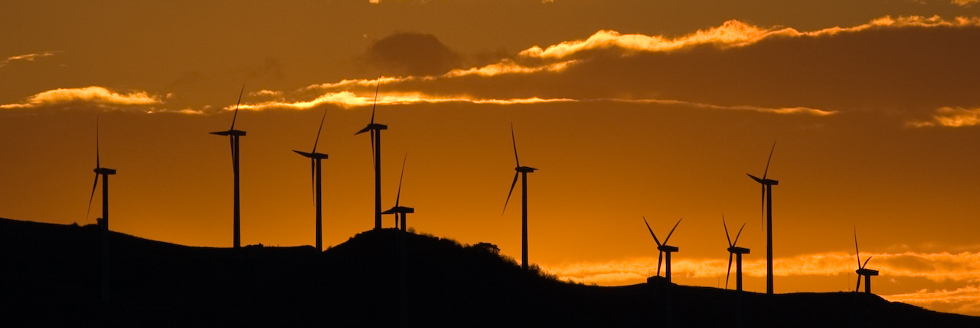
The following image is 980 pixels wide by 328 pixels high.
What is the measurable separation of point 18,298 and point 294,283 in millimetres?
23996

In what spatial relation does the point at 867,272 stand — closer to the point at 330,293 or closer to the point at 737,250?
the point at 737,250

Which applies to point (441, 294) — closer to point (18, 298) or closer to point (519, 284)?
point (519, 284)

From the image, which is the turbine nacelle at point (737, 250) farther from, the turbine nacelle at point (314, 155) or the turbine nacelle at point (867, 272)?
the turbine nacelle at point (314, 155)

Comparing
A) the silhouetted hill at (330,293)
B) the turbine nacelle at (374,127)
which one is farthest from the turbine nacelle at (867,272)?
the turbine nacelle at (374,127)

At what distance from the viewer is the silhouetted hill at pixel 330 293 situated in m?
120

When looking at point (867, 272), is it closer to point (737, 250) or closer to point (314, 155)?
point (737, 250)

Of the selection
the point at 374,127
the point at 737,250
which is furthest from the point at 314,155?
the point at 737,250

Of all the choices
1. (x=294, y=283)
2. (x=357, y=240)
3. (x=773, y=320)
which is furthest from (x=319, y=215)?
(x=773, y=320)

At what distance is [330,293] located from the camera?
134 m

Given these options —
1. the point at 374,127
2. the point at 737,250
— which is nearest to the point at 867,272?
the point at 737,250

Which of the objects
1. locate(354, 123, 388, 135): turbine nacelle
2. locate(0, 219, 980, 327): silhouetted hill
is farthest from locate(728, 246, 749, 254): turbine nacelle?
locate(354, 123, 388, 135): turbine nacelle

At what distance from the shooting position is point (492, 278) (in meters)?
146

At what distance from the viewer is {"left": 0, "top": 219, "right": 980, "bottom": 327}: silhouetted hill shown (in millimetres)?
119875

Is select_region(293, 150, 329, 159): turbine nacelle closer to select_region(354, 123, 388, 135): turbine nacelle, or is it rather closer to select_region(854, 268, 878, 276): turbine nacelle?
select_region(354, 123, 388, 135): turbine nacelle
